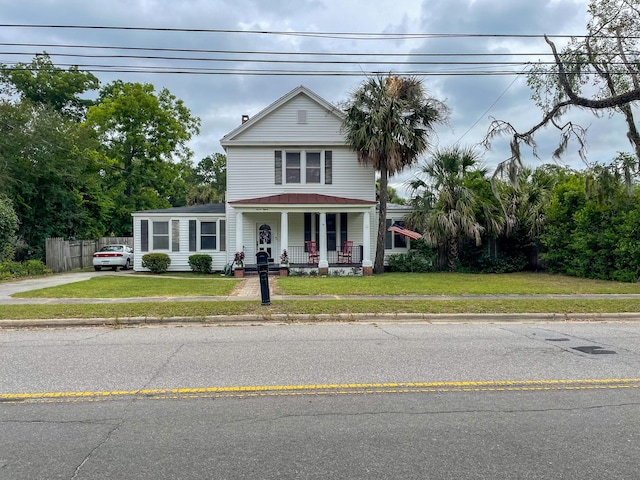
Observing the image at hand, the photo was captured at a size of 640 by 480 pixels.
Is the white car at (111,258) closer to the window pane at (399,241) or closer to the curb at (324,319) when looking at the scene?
the window pane at (399,241)

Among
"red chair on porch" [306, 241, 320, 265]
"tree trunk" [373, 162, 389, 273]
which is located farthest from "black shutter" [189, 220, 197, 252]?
"tree trunk" [373, 162, 389, 273]

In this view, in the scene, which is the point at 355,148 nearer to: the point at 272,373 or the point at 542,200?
the point at 542,200

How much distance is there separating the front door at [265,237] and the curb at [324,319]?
12.5 meters

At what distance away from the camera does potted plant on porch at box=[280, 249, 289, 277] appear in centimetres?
1958

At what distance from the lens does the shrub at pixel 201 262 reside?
2124 centimetres

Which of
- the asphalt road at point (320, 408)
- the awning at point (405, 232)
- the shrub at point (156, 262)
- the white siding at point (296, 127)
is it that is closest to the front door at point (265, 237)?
the white siding at point (296, 127)

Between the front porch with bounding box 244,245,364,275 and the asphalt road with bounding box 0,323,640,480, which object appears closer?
the asphalt road with bounding box 0,323,640,480

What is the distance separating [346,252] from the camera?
2134 cm

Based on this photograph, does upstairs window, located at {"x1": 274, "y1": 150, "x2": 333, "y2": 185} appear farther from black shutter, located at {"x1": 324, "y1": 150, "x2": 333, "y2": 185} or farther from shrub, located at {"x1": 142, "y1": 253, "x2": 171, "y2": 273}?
shrub, located at {"x1": 142, "y1": 253, "x2": 171, "y2": 273}

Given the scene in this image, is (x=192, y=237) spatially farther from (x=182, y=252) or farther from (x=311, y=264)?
(x=311, y=264)

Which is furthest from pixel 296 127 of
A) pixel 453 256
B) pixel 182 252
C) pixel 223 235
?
pixel 453 256

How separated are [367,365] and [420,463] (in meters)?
2.62

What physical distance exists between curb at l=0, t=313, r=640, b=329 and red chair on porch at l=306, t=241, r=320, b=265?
11173mm

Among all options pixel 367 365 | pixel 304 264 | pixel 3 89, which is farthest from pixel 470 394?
pixel 3 89
